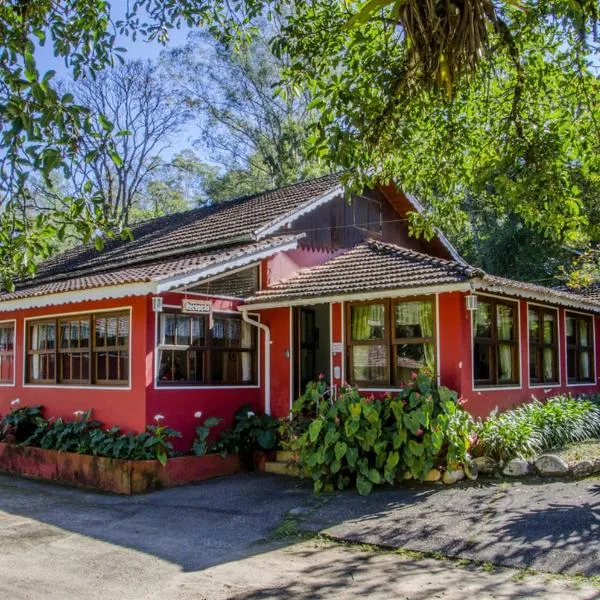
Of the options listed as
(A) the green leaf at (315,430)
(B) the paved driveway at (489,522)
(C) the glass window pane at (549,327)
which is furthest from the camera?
(C) the glass window pane at (549,327)

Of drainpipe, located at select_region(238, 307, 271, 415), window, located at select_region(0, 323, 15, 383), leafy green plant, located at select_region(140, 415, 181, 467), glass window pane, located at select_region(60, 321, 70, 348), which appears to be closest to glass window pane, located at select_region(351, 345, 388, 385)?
drainpipe, located at select_region(238, 307, 271, 415)

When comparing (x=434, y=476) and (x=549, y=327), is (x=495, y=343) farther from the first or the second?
(x=434, y=476)

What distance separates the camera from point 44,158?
4277 millimetres

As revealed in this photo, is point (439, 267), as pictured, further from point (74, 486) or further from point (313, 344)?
point (74, 486)

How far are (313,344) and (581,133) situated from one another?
683 centimetres

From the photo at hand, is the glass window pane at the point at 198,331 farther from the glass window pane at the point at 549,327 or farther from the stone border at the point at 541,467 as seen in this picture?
the glass window pane at the point at 549,327

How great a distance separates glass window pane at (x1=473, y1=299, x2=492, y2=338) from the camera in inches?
450

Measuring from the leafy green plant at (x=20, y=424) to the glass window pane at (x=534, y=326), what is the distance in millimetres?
9753

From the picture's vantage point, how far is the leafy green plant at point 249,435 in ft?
38.7

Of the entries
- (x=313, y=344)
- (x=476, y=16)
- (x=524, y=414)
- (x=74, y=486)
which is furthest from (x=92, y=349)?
(x=476, y=16)

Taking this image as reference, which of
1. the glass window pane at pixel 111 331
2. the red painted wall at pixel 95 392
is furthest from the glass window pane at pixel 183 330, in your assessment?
the glass window pane at pixel 111 331

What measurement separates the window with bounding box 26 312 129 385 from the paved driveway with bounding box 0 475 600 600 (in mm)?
2589

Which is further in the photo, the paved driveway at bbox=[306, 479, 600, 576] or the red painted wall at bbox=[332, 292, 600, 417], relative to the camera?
the red painted wall at bbox=[332, 292, 600, 417]

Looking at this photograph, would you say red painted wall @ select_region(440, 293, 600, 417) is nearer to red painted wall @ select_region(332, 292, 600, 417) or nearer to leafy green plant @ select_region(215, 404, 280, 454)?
red painted wall @ select_region(332, 292, 600, 417)
